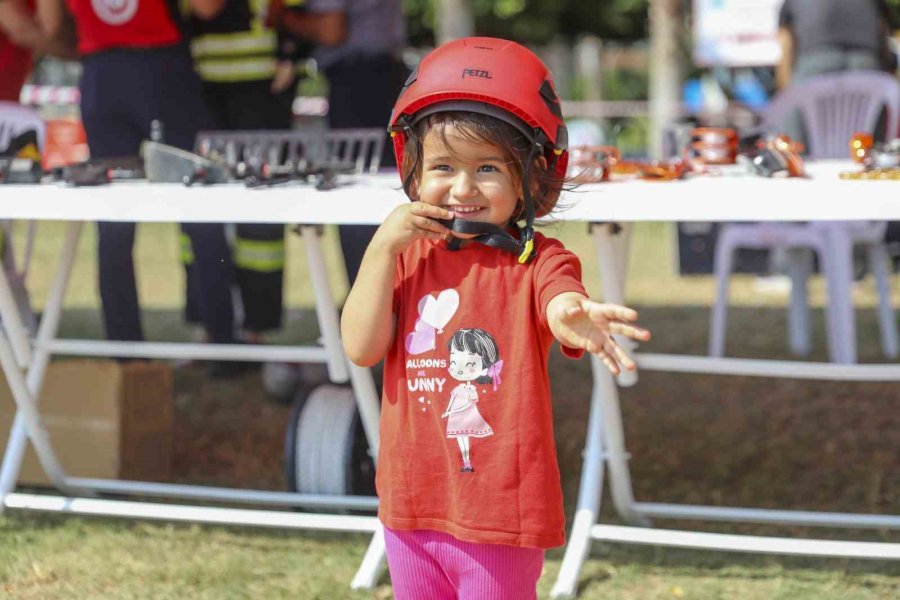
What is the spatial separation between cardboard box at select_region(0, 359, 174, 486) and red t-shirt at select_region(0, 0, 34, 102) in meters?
1.79

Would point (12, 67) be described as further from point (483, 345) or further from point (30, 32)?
point (483, 345)

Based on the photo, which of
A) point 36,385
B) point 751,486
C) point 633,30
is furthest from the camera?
point 633,30

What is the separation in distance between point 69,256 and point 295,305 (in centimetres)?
398

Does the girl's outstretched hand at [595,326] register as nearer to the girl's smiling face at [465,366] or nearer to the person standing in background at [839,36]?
the girl's smiling face at [465,366]

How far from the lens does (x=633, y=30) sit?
2614cm

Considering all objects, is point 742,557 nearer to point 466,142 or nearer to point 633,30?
point 466,142

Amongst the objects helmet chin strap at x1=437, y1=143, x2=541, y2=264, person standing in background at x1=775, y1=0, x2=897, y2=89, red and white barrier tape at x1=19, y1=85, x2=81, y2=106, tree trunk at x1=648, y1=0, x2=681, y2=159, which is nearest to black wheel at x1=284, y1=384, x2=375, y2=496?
helmet chin strap at x1=437, y1=143, x2=541, y2=264

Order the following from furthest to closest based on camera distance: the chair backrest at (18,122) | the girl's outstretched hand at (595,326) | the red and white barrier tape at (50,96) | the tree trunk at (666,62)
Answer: the tree trunk at (666,62)
the red and white barrier tape at (50,96)
the chair backrest at (18,122)
the girl's outstretched hand at (595,326)

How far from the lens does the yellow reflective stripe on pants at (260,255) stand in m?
4.87

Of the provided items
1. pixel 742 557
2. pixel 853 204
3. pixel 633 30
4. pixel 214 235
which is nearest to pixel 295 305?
pixel 214 235

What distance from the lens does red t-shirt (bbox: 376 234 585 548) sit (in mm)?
1892

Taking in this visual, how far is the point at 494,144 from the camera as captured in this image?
187cm

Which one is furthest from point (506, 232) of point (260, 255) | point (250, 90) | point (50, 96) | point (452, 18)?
point (452, 18)

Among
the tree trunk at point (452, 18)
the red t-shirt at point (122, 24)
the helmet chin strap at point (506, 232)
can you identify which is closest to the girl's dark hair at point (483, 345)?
the helmet chin strap at point (506, 232)
